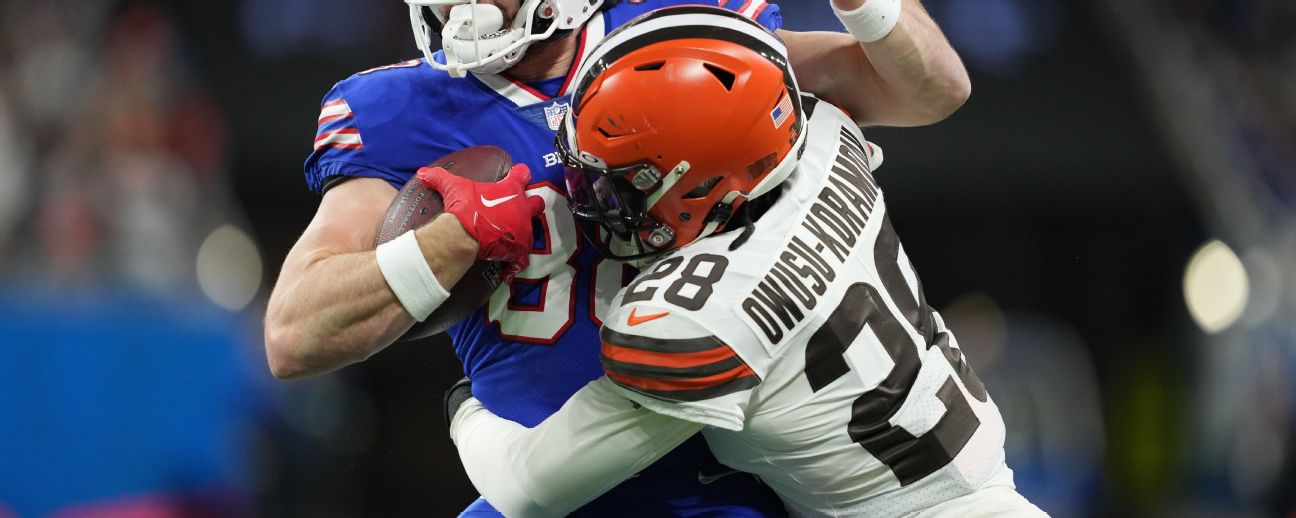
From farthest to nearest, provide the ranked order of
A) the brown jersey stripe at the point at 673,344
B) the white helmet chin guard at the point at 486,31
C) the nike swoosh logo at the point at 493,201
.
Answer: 1. the white helmet chin guard at the point at 486,31
2. the nike swoosh logo at the point at 493,201
3. the brown jersey stripe at the point at 673,344

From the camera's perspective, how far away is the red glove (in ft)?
5.58

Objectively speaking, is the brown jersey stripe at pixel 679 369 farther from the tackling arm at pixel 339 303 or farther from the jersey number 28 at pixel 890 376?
the tackling arm at pixel 339 303

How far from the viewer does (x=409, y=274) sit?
1.69m

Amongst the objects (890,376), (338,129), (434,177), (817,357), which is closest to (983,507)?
(890,376)

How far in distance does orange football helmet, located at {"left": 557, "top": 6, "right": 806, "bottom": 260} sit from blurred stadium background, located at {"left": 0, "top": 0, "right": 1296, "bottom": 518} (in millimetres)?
2041

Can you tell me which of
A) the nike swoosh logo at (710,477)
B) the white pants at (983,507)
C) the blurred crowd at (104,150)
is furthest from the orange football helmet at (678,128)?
the blurred crowd at (104,150)

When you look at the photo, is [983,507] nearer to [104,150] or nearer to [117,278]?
[117,278]

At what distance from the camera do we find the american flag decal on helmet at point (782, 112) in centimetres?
165

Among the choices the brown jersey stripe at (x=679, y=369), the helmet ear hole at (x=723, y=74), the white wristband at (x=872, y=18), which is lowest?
the brown jersey stripe at (x=679, y=369)

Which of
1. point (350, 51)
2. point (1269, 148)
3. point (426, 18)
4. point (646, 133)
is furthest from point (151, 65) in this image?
point (1269, 148)

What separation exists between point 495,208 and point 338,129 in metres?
0.38

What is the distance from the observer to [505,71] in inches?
78.2

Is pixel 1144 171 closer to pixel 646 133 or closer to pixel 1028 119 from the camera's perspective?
pixel 1028 119

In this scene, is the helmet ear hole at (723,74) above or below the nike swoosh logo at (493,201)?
above
